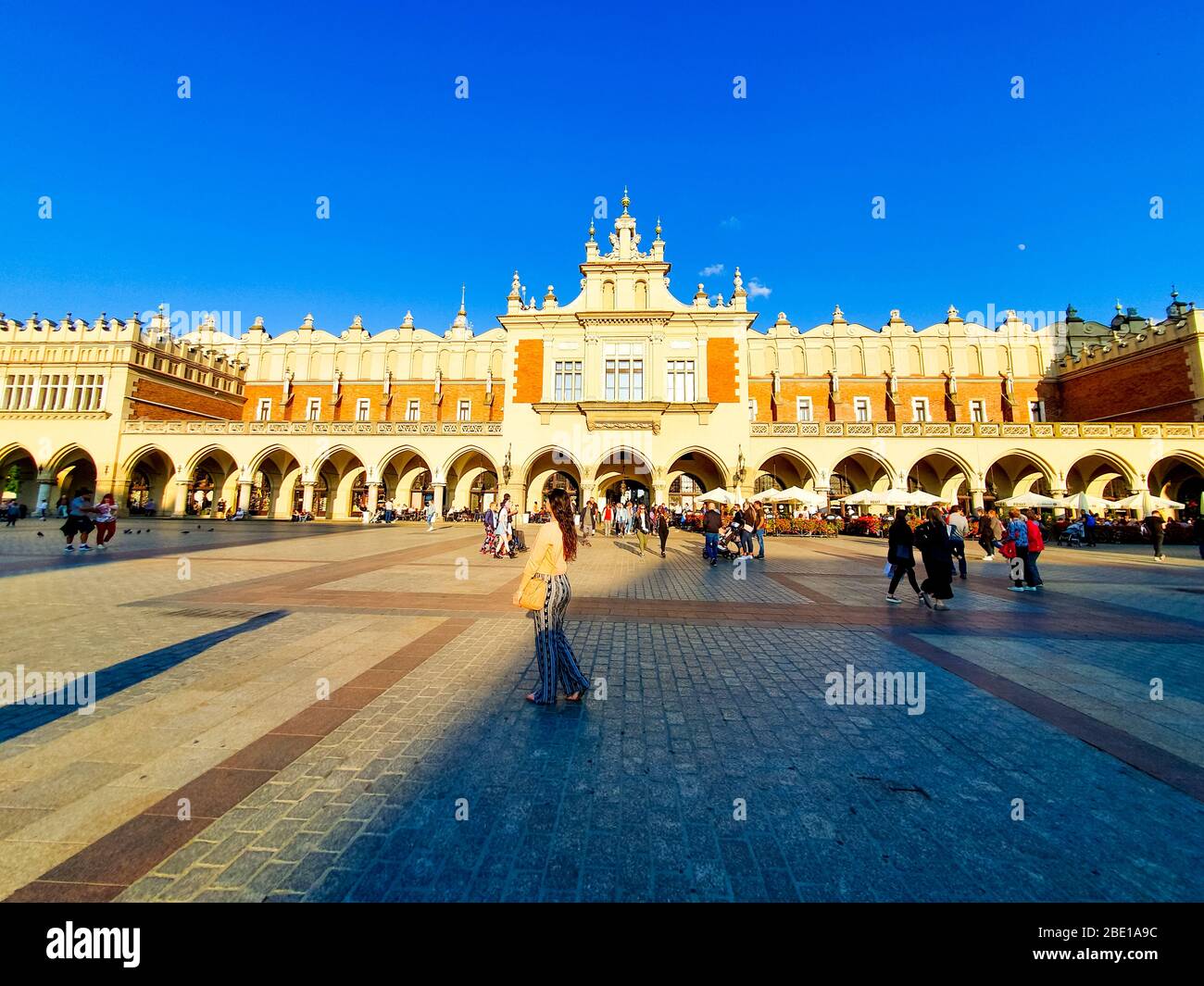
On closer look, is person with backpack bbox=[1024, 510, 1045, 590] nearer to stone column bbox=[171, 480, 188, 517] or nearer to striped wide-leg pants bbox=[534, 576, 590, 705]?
striped wide-leg pants bbox=[534, 576, 590, 705]

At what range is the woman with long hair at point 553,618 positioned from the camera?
3.86 metres

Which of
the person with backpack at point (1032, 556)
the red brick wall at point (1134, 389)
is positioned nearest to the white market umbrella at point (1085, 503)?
the red brick wall at point (1134, 389)

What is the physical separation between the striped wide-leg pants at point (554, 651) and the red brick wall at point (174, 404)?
3849cm

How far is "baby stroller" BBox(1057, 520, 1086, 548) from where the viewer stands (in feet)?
71.7

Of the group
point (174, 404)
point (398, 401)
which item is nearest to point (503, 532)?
point (398, 401)

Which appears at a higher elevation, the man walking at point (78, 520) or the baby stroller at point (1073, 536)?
the man walking at point (78, 520)

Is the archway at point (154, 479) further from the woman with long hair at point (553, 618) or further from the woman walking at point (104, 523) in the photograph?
the woman with long hair at point (553, 618)

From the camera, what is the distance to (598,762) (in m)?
2.96

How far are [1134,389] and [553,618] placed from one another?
41.0 meters

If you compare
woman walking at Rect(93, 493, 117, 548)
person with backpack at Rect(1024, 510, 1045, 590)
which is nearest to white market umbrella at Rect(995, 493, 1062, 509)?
person with backpack at Rect(1024, 510, 1045, 590)

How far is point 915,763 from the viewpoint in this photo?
3014 millimetres

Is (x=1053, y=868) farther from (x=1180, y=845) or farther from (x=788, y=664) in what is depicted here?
(x=788, y=664)

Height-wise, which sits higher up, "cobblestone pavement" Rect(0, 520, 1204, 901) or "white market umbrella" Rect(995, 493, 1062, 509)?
"white market umbrella" Rect(995, 493, 1062, 509)
